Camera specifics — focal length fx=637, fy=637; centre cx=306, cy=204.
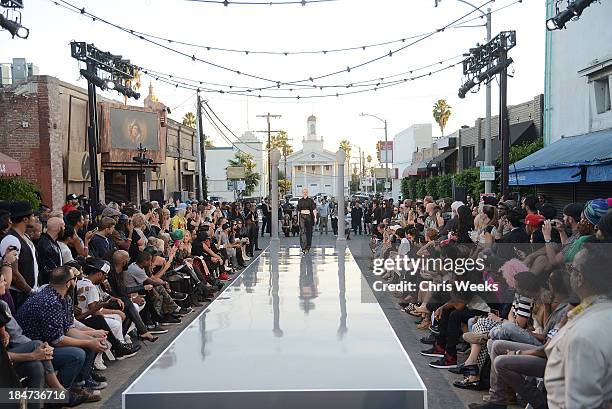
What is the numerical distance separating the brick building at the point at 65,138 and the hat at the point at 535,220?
16.7m

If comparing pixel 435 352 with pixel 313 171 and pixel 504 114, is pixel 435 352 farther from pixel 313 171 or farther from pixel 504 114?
pixel 313 171

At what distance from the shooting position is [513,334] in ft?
19.4

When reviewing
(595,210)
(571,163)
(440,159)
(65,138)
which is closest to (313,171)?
(440,159)

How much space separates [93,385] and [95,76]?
11.3 meters

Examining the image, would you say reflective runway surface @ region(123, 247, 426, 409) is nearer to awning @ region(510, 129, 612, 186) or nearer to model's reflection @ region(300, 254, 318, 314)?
model's reflection @ region(300, 254, 318, 314)

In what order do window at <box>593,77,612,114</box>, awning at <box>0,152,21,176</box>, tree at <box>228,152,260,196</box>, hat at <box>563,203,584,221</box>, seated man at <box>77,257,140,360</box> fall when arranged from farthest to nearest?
tree at <box>228,152,260,196</box>, window at <box>593,77,612,114</box>, awning at <box>0,152,21,176</box>, seated man at <box>77,257,140,360</box>, hat at <box>563,203,584,221</box>

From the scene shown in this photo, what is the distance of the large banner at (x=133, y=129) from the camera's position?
25.7 meters

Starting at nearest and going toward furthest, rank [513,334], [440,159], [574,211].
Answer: [513,334] → [574,211] → [440,159]

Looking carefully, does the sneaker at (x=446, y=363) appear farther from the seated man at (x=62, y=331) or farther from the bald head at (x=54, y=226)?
the bald head at (x=54, y=226)

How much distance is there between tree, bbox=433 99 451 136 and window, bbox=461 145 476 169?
3490 cm

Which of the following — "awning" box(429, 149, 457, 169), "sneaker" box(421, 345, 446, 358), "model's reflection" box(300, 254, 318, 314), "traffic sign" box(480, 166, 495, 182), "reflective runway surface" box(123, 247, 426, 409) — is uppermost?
"awning" box(429, 149, 457, 169)

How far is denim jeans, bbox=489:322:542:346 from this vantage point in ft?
19.1

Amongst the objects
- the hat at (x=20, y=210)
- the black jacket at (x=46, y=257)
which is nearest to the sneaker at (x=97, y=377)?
the black jacket at (x=46, y=257)

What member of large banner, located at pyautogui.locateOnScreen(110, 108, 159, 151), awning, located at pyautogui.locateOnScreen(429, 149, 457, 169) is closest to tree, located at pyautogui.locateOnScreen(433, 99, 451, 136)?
awning, located at pyautogui.locateOnScreen(429, 149, 457, 169)
